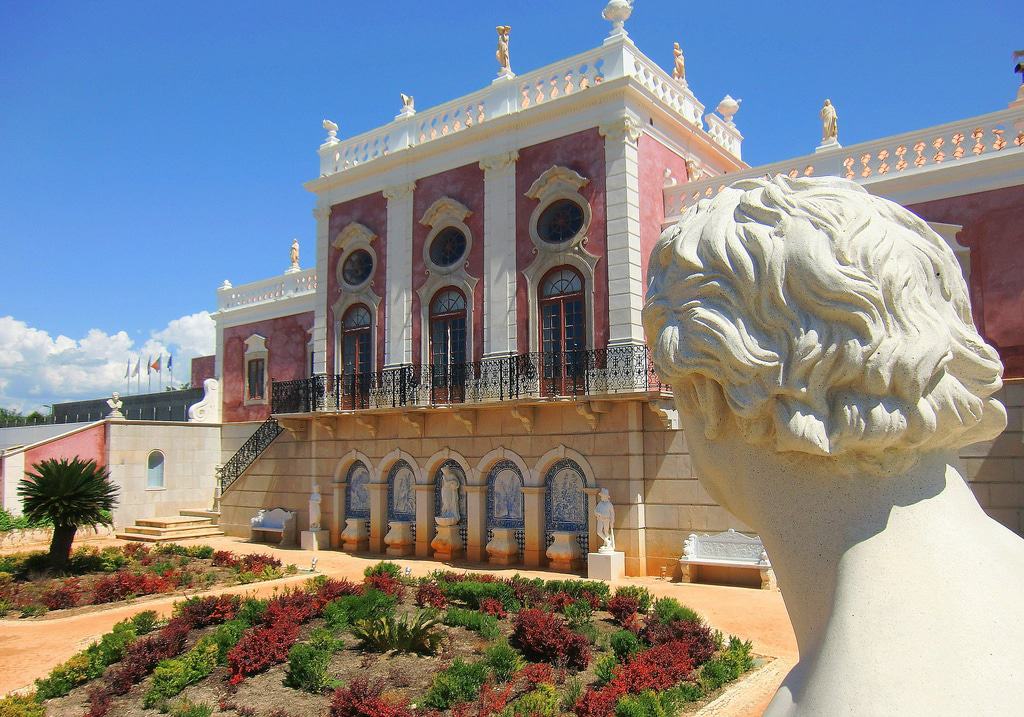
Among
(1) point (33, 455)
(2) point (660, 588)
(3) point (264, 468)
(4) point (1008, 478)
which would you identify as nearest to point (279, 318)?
(3) point (264, 468)

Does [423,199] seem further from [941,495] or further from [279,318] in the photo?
[941,495]

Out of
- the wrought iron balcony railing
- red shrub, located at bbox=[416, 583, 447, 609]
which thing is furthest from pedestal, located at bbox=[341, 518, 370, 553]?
red shrub, located at bbox=[416, 583, 447, 609]

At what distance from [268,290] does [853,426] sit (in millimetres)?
27544

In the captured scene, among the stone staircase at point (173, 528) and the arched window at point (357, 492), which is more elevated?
the arched window at point (357, 492)

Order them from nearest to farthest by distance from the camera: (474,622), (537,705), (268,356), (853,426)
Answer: (853,426) < (537,705) < (474,622) < (268,356)

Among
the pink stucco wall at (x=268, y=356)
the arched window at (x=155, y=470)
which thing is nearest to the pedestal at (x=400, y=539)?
the pink stucco wall at (x=268, y=356)

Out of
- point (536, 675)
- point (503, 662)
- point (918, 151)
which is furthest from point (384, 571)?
point (918, 151)

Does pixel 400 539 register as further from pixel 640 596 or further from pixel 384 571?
pixel 640 596

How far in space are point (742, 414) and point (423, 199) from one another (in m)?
18.2

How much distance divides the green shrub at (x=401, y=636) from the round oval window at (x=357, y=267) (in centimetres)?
1302

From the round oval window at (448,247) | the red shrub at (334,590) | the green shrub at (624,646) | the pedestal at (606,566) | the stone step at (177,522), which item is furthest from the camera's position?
the stone step at (177,522)

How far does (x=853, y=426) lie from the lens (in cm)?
157

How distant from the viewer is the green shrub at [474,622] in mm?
8711

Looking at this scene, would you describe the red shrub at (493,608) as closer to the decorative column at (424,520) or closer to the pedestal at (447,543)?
the pedestal at (447,543)
